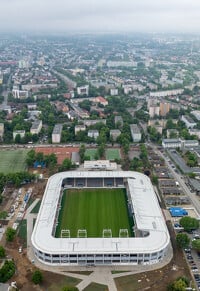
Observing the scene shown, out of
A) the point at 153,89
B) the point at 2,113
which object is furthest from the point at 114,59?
the point at 2,113

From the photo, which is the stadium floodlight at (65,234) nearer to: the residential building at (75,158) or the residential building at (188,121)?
the residential building at (75,158)

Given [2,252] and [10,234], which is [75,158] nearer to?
[10,234]

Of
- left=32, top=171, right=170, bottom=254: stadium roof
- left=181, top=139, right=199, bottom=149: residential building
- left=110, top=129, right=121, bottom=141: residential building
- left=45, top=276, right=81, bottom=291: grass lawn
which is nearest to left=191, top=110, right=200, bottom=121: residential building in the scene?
left=181, top=139, right=199, bottom=149: residential building

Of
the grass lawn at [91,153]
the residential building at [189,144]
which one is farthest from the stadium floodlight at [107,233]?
the residential building at [189,144]

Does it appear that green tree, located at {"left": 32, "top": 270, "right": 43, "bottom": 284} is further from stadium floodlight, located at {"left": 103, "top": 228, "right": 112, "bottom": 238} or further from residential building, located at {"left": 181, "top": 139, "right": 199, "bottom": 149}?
residential building, located at {"left": 181, "top": 139, "right": 199, "bottom": 149}

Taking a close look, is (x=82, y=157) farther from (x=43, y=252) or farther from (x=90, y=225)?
(x=43, y=252)

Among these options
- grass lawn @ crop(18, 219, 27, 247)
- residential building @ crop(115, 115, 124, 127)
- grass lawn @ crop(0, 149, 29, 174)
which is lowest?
grass lawn @ crop(18, 219, 27, 247)
